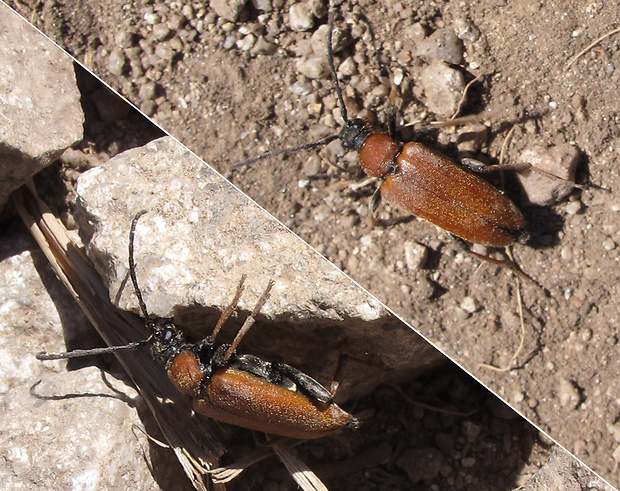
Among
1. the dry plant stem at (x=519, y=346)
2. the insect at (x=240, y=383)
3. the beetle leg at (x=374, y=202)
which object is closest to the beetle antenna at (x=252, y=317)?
the insect at (x=240, y=383)

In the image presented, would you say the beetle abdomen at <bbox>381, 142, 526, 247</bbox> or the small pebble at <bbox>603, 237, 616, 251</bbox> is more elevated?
the beetle abdomen at <bbox>381, 142, 526, 247</bbox>

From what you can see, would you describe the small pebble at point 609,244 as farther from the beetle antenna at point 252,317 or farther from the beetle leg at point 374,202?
the beetle antenna at point 252,317

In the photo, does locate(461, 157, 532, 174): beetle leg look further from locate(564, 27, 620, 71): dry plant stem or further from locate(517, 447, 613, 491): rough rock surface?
locate(517, 447, 613, 491): rough rock surface

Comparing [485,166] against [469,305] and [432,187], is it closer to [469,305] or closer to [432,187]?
[432,187]

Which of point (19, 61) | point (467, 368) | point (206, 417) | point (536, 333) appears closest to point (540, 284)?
point (536, 333)

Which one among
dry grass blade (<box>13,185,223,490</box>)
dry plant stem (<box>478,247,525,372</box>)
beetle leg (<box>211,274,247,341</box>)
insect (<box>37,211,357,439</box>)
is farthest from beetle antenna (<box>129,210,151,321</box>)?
dry plant stem (<box>478,247,525,372</box>)
